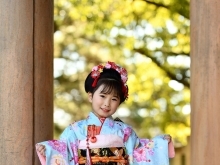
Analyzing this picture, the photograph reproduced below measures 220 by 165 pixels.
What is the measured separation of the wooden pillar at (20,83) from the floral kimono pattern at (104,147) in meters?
0.23

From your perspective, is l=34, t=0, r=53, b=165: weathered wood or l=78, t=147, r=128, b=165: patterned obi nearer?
l=78, t=147, r=128, b=165: patterned obi

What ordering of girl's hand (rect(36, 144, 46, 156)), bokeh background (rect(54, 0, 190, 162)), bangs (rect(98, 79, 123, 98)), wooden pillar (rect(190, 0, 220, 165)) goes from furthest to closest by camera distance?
bokeh background (rect(54, 0, 190, 162))
bangs (rect(98, 79, 123, 98))
girl's hand (rect(36, 144, 46, 156))
wooden pillar (rect(190, 0, 220, 165))

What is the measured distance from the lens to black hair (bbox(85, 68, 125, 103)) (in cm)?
399

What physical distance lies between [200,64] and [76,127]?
0.96 meters

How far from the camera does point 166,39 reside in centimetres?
931

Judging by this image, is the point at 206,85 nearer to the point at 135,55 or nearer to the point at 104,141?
the point at 104,141

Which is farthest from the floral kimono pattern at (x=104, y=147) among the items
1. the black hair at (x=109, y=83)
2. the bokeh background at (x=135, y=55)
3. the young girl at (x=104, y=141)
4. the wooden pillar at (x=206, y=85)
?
the bokeh background at (x=135, y=55)

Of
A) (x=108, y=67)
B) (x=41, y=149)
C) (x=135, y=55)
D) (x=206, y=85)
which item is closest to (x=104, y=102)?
(x=108, y=67)

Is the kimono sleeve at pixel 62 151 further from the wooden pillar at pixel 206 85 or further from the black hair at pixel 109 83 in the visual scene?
the wooden pillar at pixel 206 85

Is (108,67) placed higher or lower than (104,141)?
higher

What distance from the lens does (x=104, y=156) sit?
3938 millimetres

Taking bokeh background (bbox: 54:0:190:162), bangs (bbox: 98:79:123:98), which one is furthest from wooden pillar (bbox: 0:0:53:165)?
bokeh background (bbox: 54:0:190:162)

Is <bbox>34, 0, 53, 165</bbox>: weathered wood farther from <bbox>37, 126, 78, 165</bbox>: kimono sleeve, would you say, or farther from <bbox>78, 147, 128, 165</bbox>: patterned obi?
<bbox>78, 147, 128, 165</bbox>: patterned obi

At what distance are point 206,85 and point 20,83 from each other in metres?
1.28
